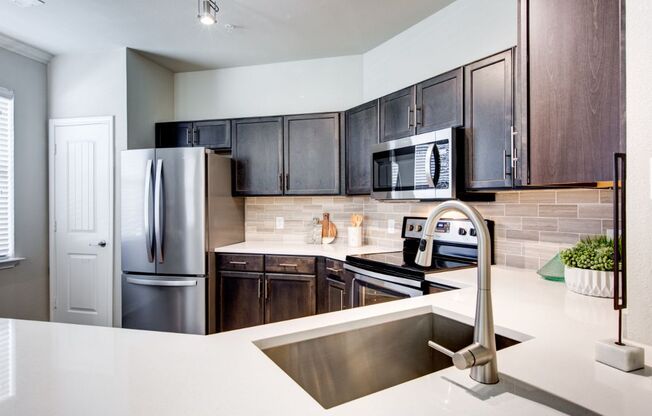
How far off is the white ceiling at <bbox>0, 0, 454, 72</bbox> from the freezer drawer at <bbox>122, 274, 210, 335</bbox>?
2.02 m

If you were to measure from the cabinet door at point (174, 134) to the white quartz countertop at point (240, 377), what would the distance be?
103 inches

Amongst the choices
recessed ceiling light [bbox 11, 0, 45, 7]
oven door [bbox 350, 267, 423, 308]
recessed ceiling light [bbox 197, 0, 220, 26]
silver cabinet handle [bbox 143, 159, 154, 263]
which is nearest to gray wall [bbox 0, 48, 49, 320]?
recessed ceiling light [bbox 11, 0, 45, 7]

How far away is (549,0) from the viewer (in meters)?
1.18

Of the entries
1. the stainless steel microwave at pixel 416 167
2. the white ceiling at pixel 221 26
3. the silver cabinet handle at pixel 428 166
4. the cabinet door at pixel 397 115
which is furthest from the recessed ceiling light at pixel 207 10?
the silver cabinet handle at pixel 428 166

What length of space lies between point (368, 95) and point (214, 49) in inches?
57.6

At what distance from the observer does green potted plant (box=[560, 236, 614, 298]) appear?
1.42m

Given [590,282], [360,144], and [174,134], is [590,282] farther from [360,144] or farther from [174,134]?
[174,134]

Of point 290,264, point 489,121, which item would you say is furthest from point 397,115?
point 290,264

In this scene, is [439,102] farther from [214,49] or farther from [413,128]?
[214,49]

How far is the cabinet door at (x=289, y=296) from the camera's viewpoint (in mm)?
2908

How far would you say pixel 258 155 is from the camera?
339 centimetres

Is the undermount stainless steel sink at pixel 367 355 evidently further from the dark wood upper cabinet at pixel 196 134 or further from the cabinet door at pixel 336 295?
the dark wood upper cabinet at pixel 196 134

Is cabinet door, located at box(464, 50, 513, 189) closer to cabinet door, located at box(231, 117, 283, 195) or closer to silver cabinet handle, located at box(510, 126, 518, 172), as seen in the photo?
silver cabinet handle, located at box(510, 126, 518, 172)

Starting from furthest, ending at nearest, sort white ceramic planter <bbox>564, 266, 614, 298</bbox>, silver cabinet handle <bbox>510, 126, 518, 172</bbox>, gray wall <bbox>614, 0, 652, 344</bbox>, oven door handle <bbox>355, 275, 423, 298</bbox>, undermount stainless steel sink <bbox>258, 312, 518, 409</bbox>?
oven door handle <bbox>355, 275, 423, 298</bbox>
silver cabinet handle <bbox>510, 126, 518, 172</bbox>
white ceramic planter <bbox>564, 266, 614, 298</bbox>
undermount stainless steel sink <bbox>258, 312, 518, 409</bbox>
gray wall <bbox>614, 0, 652, 344</bbox>
